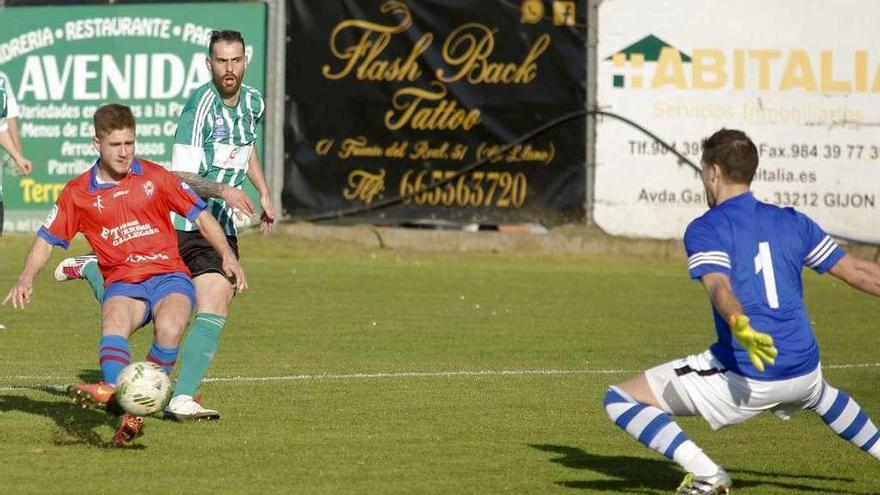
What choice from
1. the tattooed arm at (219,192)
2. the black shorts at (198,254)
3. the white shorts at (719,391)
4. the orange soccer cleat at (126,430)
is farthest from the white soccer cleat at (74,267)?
the white shorts at (719,391)

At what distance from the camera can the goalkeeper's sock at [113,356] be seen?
8133 millimetres

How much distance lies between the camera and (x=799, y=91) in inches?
760

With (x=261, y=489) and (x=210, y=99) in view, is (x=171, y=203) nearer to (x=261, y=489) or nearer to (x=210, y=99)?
(x=210, y=99)

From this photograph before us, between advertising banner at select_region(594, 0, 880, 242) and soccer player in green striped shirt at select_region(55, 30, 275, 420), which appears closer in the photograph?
soccer player in green striped shirt at select_region(55, 30, 275, 420)

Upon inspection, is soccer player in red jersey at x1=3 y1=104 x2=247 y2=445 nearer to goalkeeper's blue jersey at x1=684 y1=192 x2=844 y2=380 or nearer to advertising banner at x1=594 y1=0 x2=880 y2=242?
goalkeeper's blue jersey at x1=684 y1=192 x2=844 y2=380

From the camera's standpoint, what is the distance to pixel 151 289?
8.50 m

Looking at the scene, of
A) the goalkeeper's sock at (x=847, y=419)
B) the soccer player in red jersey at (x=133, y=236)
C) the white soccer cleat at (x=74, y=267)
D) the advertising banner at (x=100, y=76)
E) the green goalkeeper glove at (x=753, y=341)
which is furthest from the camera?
the advertising banner at (x=100, y=76)

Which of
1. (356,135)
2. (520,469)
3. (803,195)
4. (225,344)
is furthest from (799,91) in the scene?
(520,469)

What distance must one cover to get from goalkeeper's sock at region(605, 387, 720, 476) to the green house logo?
13173mm

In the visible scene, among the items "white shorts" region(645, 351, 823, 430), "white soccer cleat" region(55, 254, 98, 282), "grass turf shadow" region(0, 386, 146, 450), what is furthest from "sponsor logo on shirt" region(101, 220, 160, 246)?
"white shorts" region(645, 351, 823, 430)

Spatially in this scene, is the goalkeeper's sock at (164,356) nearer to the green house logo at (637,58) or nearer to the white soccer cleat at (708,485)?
the white soccer cleat at (708,485)

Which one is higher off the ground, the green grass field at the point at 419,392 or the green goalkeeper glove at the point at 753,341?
the green goalkeeper glove at the point at 753,341

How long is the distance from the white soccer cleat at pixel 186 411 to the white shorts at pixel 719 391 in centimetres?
284

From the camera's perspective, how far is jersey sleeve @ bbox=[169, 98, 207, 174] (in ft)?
30.6
